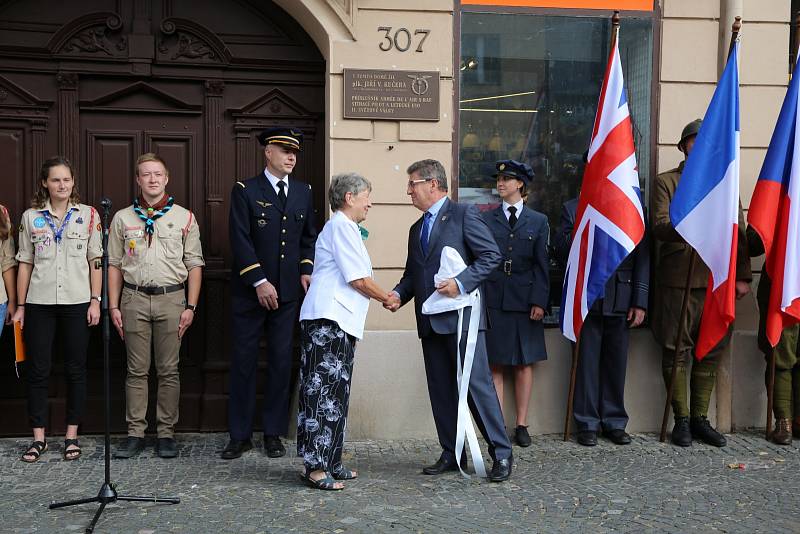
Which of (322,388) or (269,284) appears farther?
(269,284)

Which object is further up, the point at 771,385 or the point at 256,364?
the point at 256,364

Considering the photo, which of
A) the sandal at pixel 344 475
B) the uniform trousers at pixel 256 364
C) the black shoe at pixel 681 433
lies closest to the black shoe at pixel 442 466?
the sandal at pixel 344 475

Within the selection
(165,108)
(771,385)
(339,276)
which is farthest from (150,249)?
(771,385)

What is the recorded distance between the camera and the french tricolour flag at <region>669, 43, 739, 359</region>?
6.42 metres

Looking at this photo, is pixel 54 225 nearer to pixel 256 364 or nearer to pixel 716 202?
pixel 256 364

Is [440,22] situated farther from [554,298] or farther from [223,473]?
[223,473]

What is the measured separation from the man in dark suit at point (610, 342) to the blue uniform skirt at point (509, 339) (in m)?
0.42

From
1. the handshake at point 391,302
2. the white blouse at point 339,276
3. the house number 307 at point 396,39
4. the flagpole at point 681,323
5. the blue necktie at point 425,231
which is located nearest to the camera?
the white blouse at point 339,276

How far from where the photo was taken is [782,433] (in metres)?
6.82

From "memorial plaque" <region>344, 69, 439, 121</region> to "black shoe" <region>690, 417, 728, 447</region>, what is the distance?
9.59 feet

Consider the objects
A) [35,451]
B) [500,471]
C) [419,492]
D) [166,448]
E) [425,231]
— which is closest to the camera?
[419,492]

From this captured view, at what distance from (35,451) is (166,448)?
0.83 metres

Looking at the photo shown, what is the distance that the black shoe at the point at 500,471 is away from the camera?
568 centimetres

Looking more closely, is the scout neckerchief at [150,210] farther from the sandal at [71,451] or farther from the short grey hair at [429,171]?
the short grey hair at [429,171]
